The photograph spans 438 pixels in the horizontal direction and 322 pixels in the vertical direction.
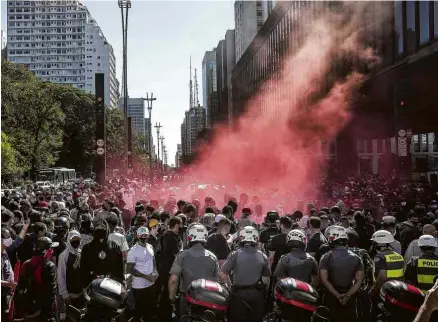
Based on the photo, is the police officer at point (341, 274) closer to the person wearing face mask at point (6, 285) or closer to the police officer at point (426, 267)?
the police officer at point (426, 267)

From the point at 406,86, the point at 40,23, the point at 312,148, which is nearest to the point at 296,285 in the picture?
the point at 406,86

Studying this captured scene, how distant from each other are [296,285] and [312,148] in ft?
142

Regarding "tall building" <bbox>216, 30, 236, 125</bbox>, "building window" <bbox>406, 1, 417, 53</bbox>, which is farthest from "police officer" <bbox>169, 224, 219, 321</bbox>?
"tall building" <bbox>216, 30, 236, 125</bbox>

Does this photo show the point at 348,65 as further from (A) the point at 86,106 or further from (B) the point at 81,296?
(A) the point at 86,106

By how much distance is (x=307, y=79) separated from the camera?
5034 cm

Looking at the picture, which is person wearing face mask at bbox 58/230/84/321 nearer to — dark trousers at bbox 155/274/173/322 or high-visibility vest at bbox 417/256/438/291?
dark trousers at bbox 155/274/173/322

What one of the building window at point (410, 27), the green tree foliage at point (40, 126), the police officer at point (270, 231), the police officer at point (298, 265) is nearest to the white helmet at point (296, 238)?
the police officer at point (298, 265)

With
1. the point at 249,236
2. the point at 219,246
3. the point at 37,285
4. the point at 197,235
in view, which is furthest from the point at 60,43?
the point at 249,236

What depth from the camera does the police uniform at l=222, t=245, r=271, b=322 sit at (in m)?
7.17

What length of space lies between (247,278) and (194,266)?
0.70 m

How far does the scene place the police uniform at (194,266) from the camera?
7.46 meters

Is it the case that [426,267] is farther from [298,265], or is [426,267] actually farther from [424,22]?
[424,22]

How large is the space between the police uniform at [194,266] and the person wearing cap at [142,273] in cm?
103

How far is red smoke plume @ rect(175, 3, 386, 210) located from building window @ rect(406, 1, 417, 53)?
14.4 ft
